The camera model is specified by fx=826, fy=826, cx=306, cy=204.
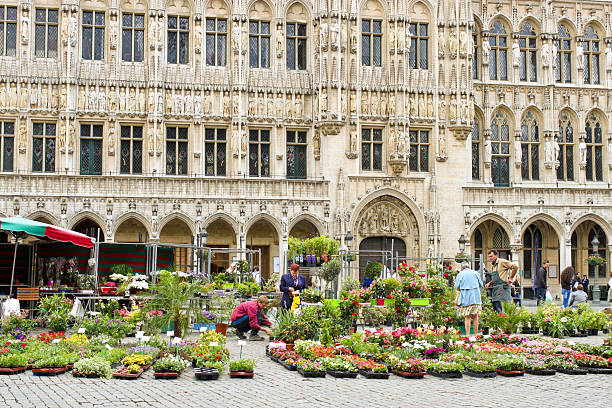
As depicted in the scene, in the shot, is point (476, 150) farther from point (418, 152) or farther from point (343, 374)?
point (343, 374)

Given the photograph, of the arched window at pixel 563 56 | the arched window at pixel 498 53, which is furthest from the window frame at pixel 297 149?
the arched window at pixel 563 56

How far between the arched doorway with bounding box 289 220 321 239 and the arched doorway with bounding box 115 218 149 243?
6.34 m

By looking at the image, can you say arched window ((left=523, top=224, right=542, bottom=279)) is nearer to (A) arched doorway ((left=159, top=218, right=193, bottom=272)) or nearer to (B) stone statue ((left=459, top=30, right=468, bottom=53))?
(B) stone statue ((left=459, top=30, right=468, bottom=53))

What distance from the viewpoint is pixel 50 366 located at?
1305 centimetres

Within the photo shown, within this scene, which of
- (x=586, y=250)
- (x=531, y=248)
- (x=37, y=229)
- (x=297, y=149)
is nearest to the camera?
(x=37, y=229)

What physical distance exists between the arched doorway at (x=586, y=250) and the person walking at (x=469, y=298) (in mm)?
22265

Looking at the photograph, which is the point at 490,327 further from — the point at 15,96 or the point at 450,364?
the point at 15,96

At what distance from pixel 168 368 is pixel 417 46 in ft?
87.3

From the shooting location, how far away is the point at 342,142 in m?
35.2

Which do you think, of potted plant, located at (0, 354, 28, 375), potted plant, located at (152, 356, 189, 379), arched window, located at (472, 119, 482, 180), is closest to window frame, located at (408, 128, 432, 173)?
arched window, located at (472, 119, 482, 180)

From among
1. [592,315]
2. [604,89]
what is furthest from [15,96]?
[604,89]

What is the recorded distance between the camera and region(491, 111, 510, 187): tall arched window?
124 ft

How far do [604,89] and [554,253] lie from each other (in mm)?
8005

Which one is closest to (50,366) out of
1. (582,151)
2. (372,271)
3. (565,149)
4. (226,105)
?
(372,271)
